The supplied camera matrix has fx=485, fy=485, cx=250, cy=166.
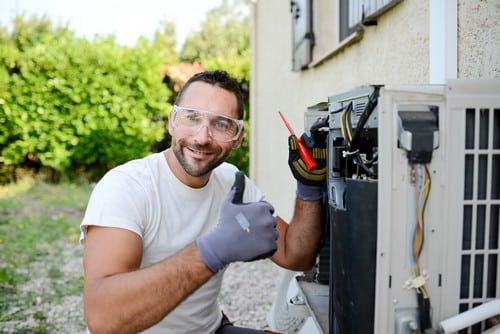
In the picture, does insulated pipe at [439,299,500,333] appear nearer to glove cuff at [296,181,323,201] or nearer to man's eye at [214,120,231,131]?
glove cuff at [296,181,323,201]

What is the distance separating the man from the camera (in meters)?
1.24

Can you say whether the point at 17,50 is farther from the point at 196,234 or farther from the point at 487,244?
the point at 487,244

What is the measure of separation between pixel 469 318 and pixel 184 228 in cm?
102

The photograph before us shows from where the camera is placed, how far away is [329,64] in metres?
3.27

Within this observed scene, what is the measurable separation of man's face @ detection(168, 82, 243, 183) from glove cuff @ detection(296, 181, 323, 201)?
0.29m

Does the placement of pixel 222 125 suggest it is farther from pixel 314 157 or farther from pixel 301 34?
pixel 301 34

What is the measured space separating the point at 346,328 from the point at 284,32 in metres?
4.24

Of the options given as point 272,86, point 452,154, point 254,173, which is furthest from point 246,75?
point 452,154

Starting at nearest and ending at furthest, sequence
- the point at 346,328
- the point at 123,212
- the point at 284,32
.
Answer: the point at 346,328, the point at 123,212, the point at 284,32

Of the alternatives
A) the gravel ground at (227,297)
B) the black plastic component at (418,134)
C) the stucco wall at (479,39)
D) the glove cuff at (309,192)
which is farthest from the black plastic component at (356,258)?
the gravel ground at (227,297)

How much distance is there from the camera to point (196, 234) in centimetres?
172

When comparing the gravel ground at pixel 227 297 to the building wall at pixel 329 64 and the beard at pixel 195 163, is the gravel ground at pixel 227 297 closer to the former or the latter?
the building wall at pixel 329 64

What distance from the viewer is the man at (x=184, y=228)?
1.24 meters

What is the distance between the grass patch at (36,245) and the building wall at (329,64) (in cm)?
224
